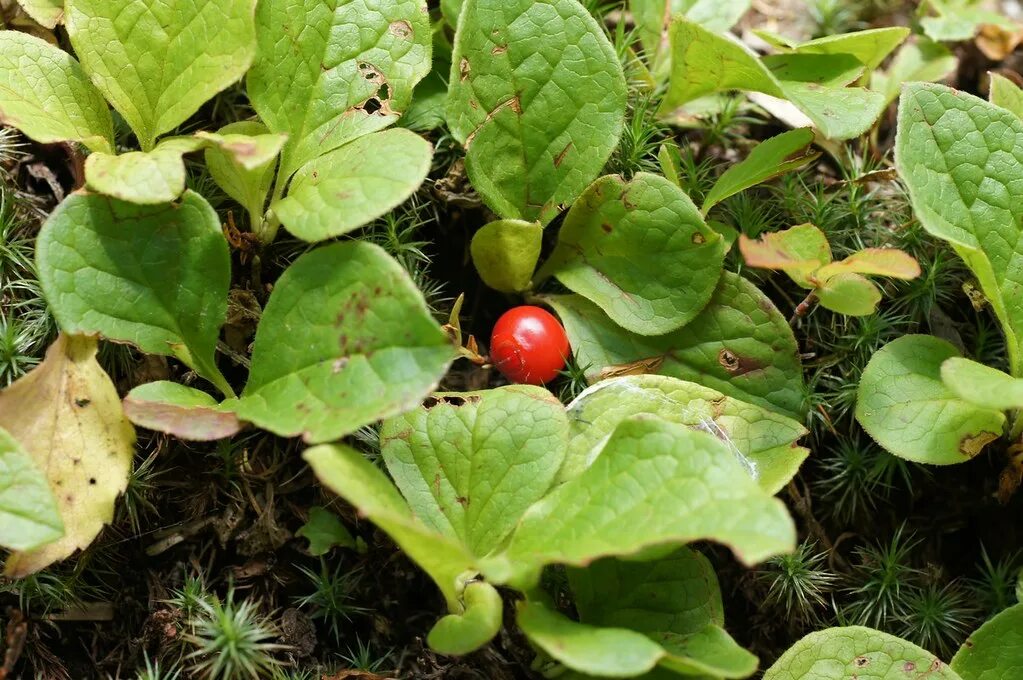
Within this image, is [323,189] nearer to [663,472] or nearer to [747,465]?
[663,472]

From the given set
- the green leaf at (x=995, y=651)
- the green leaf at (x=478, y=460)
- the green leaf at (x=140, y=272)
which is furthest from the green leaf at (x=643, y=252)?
the green leaf at (x=995, y=651)

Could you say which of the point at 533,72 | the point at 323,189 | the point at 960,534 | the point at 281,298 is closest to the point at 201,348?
the point at 281,298

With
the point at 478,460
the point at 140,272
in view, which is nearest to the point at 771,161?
the point at 478,460

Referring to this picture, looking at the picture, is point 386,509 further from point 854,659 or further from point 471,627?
point 854,659

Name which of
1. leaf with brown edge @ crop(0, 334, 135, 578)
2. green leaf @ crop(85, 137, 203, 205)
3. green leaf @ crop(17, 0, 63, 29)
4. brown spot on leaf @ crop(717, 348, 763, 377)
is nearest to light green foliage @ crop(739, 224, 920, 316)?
brown spot on leaf @ crop(717, 348, 763, 377)

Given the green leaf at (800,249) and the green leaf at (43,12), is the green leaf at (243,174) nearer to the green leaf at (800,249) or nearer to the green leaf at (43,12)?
the green leaf at (43,12)

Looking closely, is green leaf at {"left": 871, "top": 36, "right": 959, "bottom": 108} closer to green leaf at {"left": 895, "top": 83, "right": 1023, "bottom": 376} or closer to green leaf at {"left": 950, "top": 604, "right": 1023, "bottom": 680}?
green leaf at {"left": 895, "top": 83, "right": 1023, "bottom": 376}
